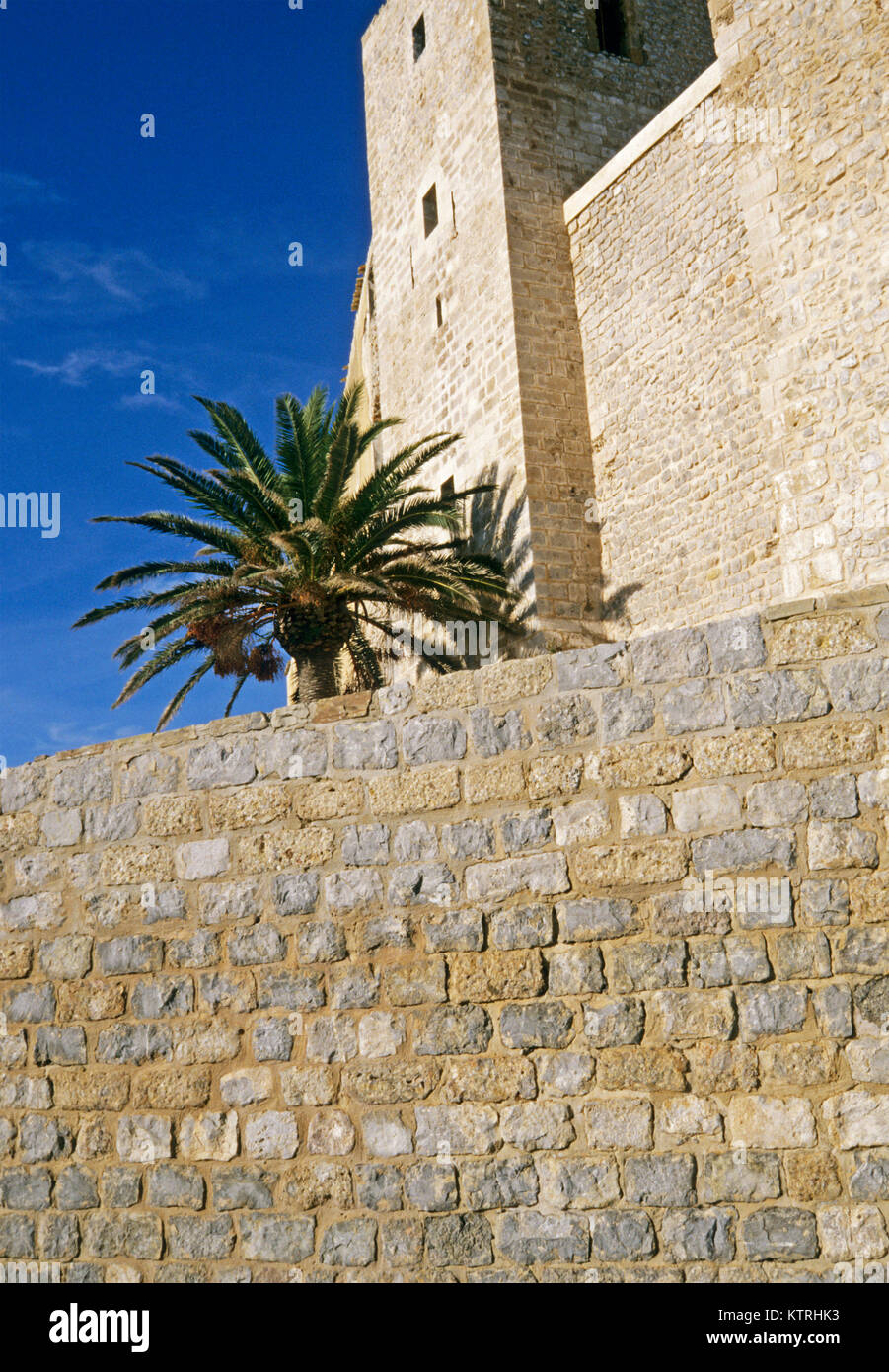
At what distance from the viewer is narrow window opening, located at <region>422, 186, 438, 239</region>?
14398 mm

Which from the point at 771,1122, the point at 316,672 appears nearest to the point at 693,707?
the point at 771,1122

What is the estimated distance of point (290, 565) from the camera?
11.0 metres

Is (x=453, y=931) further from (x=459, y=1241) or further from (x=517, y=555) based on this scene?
(x=517, y=555)

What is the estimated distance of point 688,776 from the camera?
3564 millimetres

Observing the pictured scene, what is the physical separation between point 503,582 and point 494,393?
2269 mm

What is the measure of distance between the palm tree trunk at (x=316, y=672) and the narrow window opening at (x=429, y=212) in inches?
243

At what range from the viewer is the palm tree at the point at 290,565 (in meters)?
10.9

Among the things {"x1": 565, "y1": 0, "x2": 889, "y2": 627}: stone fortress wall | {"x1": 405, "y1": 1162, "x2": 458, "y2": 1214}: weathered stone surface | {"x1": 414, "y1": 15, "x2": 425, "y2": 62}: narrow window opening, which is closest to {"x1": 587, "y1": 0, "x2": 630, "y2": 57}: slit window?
{"x1": 414, "y1": 15, "x2": 425, "y2": 62}: narrow window opening

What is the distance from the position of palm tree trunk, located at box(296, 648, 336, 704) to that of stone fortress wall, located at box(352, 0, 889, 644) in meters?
2.11

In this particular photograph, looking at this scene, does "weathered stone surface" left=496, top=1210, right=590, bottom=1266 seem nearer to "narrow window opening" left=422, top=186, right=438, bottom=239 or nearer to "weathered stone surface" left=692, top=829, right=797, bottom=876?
"weathered stone surface" left=692, top=829, right=797, bottom=876

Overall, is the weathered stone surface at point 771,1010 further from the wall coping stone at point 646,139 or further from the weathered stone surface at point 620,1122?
the wall coping stone at point 646,139

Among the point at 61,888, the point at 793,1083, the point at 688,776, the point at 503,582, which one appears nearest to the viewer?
the point at 793,1083

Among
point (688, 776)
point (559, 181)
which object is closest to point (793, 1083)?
point (688, 776)
